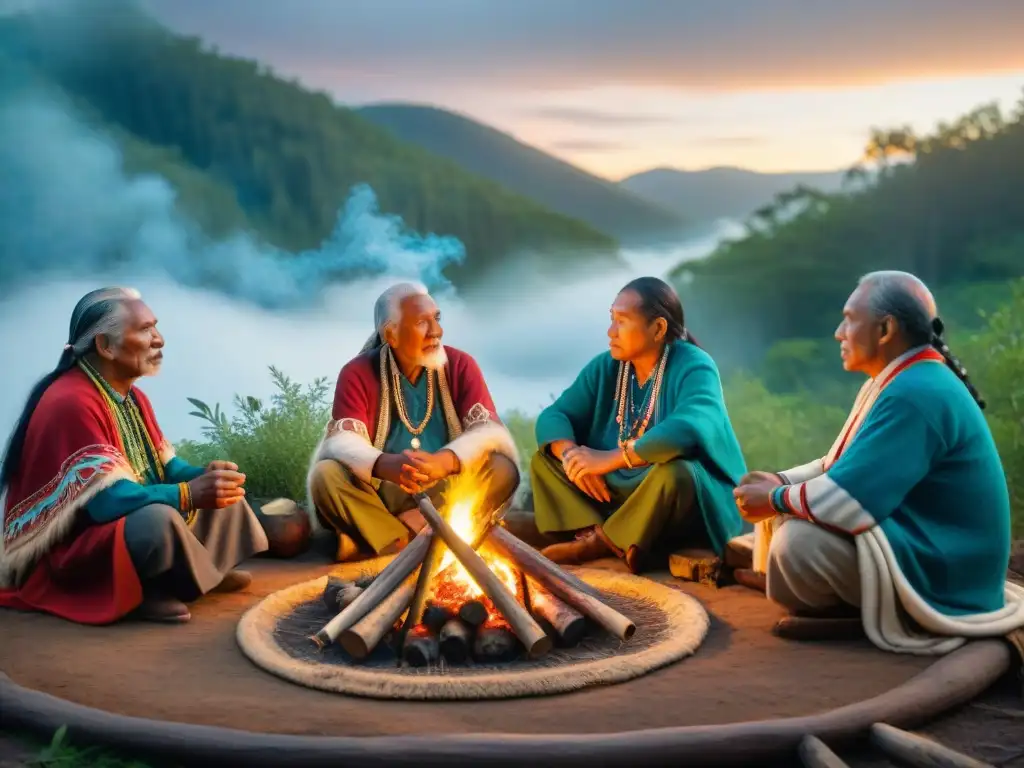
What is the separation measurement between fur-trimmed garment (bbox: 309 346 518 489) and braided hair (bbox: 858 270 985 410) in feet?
7.10

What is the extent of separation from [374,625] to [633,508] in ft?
5.88

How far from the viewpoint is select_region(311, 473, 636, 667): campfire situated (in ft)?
15.5

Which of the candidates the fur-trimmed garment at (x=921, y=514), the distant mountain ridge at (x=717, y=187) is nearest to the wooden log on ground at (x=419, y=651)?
the fur-trimmed garment at (x=921, y=514)

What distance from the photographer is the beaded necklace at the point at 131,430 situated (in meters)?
5.57

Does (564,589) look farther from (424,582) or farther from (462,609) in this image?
(424,582)

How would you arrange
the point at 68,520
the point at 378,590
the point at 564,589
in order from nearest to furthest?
the point at 378,590
the point at 564,589
the point at 68,520

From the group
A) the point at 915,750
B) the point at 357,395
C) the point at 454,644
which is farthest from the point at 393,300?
the point at 915,750

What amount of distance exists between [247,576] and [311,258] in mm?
5147

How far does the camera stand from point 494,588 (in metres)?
4.90

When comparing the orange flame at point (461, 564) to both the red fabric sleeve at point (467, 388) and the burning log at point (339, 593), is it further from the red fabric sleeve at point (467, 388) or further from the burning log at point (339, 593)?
the red fabric sleeve at point (467, 388)

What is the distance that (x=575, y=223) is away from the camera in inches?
437

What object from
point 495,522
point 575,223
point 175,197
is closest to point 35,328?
point 175,197

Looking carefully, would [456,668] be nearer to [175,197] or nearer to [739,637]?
[739,637]

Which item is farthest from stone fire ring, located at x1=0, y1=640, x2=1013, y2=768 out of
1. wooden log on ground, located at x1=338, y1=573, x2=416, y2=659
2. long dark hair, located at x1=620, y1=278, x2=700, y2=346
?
long dark hair, located at x1=620, y1=278, x2=700, y2=346
